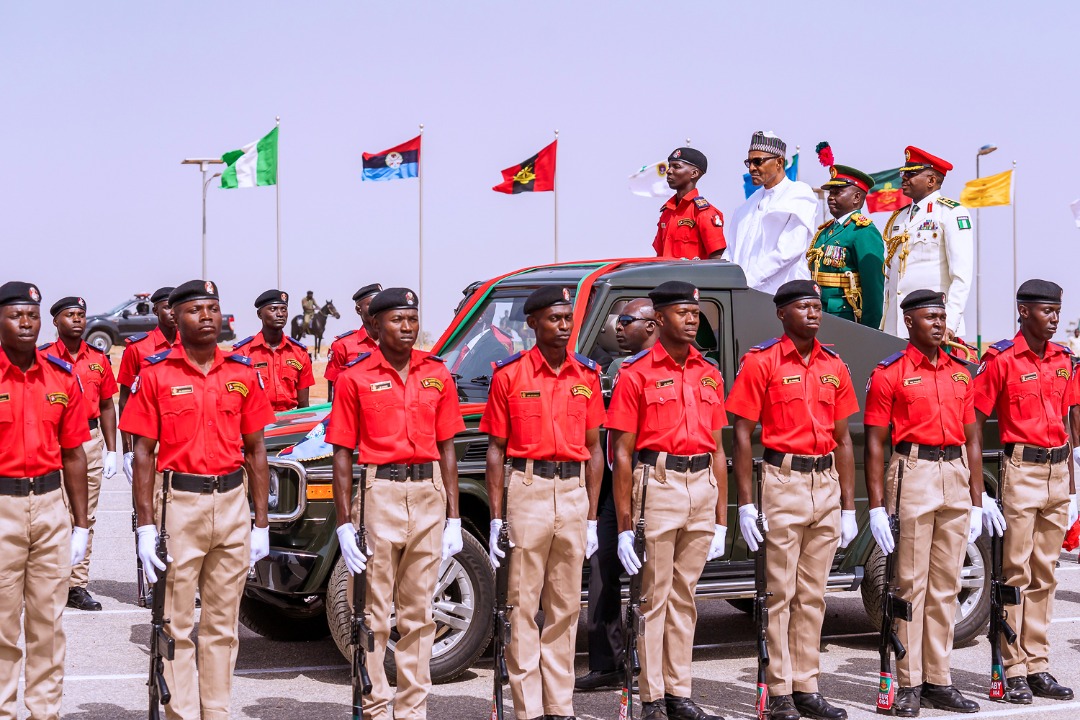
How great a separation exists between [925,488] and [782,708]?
132cm

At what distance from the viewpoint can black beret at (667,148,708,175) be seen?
9.34 meters

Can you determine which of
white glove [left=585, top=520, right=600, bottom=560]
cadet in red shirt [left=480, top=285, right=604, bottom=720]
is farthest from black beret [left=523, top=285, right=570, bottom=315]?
white glove [left=585, top=520, right=600, bottom=560]

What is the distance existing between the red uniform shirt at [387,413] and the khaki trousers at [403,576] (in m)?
0.12

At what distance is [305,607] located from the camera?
7.83 metres

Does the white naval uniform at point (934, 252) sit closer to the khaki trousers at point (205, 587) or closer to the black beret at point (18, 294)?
the khaki trousers at point (205, 587)

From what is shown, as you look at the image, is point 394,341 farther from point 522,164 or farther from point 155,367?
point 522,164

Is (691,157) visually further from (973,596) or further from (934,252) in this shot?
(973,596)

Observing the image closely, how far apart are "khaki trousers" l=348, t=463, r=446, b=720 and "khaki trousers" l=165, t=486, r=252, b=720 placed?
0.56 m

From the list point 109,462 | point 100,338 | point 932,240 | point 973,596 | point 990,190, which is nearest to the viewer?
point 973,596

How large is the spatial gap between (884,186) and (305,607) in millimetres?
17191

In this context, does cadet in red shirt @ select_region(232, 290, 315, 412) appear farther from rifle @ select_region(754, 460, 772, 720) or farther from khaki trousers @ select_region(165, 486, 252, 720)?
rifle @ select_region(754, 460, 772, 720)

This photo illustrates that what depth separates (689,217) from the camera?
30.5ft

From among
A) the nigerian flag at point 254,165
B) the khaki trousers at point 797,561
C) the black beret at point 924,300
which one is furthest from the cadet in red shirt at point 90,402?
the nigerian flag at point 254,165

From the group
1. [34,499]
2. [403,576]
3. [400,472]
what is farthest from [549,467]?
[34,499]
